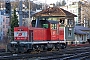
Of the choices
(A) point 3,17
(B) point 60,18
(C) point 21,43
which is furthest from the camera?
(A) point 3,17

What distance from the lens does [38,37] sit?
24094mm

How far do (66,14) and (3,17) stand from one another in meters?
36.0

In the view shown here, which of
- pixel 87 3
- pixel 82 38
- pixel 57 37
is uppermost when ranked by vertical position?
pixel 87 3

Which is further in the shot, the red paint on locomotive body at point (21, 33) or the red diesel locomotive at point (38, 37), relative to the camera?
the red paint on locomotive body at point (21, 33)

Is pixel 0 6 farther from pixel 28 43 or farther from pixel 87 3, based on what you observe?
pixel 28 43

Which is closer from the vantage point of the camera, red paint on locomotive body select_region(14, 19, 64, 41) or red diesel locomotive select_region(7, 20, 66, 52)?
red diesel locomotive select_region(7, 20, 66, 52)

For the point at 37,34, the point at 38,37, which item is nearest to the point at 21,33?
the point at 37,34

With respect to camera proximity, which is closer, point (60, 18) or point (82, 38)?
point (60, 18)

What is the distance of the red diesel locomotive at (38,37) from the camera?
22.5 meters

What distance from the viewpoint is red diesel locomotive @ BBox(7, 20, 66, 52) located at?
73.9 ft

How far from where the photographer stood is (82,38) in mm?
62750

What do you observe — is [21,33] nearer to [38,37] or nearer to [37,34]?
[37,34]

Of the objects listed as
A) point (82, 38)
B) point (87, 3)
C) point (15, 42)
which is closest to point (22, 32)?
point (15, 42)

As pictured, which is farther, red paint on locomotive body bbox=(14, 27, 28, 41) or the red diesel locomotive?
red paint on locomotive body bbox=(14, 27, 28, 41)
